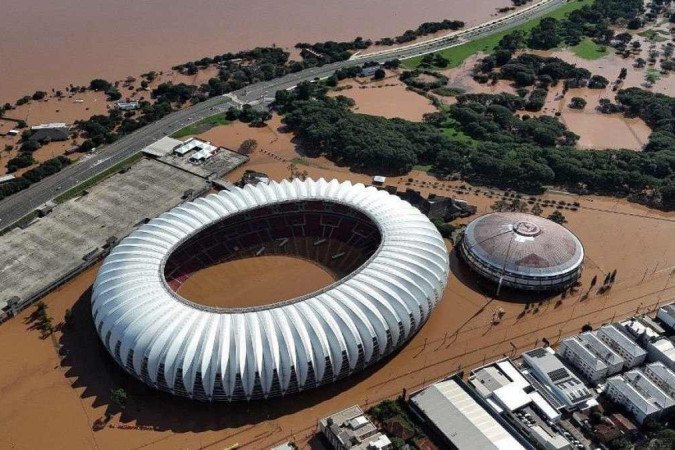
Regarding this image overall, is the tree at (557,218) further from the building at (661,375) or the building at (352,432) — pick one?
the building at (352,432)

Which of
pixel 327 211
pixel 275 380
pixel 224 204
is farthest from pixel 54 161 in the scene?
pixel 275 380

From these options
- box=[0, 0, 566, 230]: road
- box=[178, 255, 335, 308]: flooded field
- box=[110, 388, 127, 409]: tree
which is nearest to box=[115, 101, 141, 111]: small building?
box=[0, 0, 566, 230]: road

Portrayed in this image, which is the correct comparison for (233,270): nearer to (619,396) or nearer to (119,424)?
(119,424)

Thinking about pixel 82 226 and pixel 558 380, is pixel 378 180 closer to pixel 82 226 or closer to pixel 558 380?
pixel 82 226

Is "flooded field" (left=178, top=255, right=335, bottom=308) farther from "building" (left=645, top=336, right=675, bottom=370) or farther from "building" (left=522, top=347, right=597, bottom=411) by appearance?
"building" (left=645, top=336, right=675, bottom=370)

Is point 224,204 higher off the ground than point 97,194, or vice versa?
point 224,204

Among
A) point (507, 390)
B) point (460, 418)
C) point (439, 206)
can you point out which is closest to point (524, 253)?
Result: point (439, 206)
